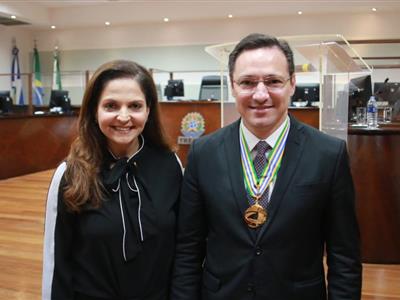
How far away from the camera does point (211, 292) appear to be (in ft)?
4.62

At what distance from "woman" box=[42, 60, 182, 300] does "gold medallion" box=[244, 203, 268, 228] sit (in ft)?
1.14

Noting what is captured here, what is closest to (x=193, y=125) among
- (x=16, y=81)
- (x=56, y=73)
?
(x=56, y=73)

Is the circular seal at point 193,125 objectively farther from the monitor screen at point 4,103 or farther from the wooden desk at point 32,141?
the monitor screen at point 4,103

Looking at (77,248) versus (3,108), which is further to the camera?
(3,108)

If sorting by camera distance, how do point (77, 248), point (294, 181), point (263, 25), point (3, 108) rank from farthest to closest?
1. point (263, 25)
2. point (3, 108)
3. point (77, 248)
4. point (294, 181)

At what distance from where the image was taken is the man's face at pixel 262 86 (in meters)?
1.28

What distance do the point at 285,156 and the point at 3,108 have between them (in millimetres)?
8005

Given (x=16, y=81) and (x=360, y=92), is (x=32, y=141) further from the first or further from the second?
(x=16, y=81)

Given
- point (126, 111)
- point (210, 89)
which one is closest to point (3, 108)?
point (210, 89)

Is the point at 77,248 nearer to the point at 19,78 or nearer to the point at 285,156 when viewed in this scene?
the point at 285,156

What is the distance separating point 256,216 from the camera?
1.30 metres

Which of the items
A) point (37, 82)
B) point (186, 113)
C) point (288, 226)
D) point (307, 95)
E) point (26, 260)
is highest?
point (37, 82)

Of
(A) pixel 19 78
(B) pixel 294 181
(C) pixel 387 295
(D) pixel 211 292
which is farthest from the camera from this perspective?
(A) pixel 19 78

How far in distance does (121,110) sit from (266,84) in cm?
51
